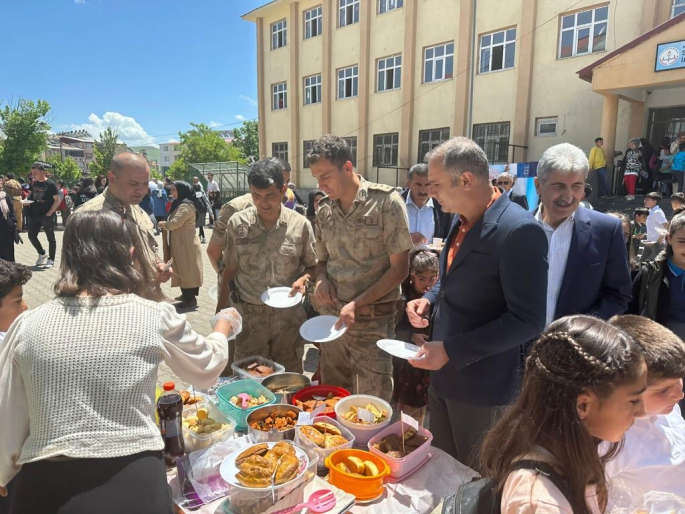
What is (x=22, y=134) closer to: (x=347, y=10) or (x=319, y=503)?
(x=347, y=10)

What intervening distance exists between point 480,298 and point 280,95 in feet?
74.9

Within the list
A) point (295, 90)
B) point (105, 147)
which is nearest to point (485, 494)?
point (295, 90)

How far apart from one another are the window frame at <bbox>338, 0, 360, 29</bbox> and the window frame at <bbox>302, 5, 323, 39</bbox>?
1200mm

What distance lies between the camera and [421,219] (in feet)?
16.0

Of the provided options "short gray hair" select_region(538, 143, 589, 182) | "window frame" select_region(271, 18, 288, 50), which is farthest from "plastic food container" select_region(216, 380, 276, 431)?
"window frame" select_region(271, 18, 288, 50)

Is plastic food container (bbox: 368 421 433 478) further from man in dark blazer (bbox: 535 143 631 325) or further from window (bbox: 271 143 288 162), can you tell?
window (bbox: 271 143 288 162)

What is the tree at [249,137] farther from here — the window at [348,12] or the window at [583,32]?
the window at [583,32]

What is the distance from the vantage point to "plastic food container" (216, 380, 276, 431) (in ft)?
6.91

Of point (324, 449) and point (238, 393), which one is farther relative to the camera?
point (238, 393)

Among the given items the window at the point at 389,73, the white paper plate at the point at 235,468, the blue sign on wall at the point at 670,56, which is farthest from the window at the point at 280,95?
the white paper plate at the point at 235,468

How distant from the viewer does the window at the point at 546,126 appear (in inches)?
550

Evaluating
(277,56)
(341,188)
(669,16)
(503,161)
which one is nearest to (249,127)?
(277,56)

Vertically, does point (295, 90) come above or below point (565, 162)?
above

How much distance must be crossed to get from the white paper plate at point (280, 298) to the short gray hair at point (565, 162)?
1584 millimetres
